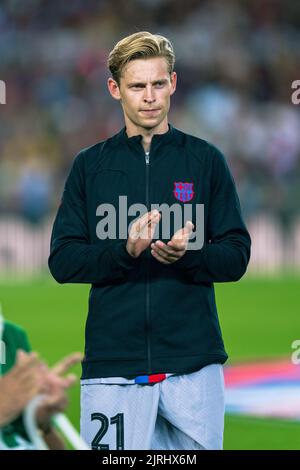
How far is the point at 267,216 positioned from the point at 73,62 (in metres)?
5.89

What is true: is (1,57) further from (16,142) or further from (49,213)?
(49,213)

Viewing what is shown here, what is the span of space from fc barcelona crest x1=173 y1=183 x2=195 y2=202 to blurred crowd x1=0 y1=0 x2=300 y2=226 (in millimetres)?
15941

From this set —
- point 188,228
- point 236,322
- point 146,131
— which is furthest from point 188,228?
point 236,322

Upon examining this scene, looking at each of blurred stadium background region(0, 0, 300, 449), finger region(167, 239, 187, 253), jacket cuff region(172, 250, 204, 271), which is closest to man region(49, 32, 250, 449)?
jacket cuff region(172, 250, 204, 271)

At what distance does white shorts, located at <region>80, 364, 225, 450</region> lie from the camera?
425cm

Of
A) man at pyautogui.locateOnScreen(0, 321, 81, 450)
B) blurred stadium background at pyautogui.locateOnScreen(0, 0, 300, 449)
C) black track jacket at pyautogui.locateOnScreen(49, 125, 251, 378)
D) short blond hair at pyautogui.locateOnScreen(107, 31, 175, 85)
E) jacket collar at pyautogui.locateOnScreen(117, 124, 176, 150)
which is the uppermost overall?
blurred stadium background at pyautogui.locateOnScreen(0, 0, 300, 449)

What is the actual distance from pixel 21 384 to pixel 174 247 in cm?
113

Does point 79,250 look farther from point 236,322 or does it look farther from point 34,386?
point 236,322

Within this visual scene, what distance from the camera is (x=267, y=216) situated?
66.9 feet

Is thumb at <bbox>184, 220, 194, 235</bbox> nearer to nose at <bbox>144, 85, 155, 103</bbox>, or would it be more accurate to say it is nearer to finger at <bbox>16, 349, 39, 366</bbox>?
nose at <bbox>144, 85, 155, 103</bbox>

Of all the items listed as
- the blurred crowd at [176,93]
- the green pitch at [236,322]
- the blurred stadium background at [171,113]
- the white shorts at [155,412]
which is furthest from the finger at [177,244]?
the blurred crowd at [176,93]

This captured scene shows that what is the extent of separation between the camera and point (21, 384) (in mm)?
2953

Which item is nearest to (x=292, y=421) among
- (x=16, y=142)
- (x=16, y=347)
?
(x=16, y=347)

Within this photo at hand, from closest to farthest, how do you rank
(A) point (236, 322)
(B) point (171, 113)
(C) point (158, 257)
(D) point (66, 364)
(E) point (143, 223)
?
(D) point (66, 364), (E) point (143, 223), (C) point (158, 257), (A) point (236, 322), (B) point (171, 113)
